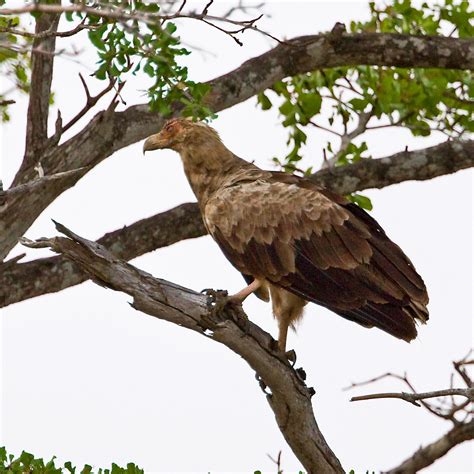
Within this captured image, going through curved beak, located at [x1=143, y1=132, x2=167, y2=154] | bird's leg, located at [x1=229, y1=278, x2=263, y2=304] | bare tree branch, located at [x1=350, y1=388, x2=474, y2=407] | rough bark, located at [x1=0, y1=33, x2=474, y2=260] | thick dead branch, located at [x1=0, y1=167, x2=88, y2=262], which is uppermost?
rough bark, located at [x1=0, y1=33, x2=474, y2=260]

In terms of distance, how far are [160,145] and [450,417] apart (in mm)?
3049

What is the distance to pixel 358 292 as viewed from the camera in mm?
7035

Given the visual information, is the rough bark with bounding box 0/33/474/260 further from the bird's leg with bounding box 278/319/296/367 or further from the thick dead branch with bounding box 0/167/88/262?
the bird's leg with bounding box 278/319/296/367

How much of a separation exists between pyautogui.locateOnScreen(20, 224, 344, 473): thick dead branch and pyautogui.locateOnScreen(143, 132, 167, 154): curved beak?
1869mm

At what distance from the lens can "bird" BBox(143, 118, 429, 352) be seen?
7.01m

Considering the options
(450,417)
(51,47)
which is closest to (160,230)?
(51,47)

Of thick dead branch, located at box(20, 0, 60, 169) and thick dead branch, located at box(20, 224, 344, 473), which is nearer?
thick dead branch, located at box(20, 224, 344, 473)

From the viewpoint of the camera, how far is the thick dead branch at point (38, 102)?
8.34 metres

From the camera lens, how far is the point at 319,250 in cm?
734

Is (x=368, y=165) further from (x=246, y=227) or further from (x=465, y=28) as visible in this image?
(x=246, y=227)

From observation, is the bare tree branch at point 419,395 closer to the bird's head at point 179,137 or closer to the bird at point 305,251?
Result: the bird at point 305,251

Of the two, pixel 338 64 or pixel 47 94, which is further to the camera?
pixel 338 64

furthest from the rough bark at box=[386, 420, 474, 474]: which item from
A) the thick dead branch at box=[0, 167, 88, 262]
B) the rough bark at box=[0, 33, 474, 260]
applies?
the rough bark at box=[0, 33, 474, 260]

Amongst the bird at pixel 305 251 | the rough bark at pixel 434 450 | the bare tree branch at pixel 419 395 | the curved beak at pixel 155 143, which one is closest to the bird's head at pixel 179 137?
the curved beak at pixel 155 143
